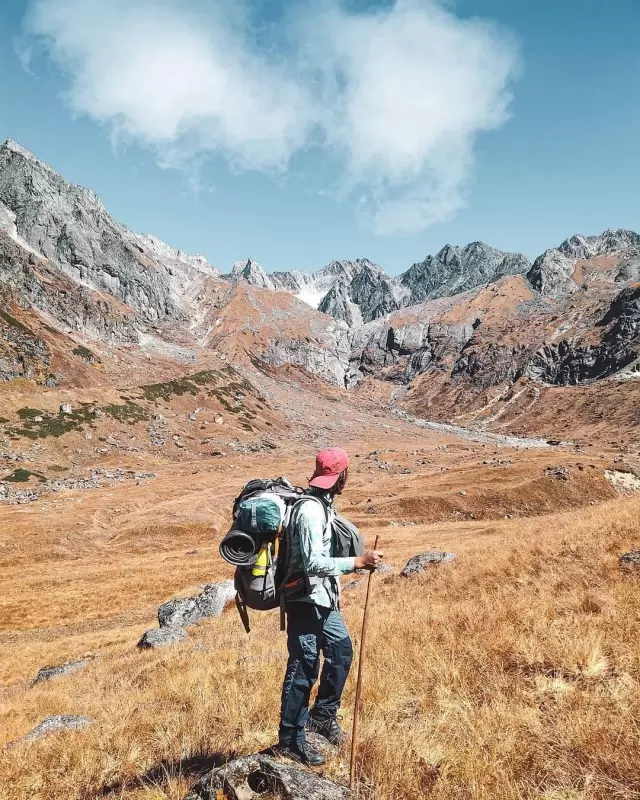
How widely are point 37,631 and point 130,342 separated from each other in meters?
129

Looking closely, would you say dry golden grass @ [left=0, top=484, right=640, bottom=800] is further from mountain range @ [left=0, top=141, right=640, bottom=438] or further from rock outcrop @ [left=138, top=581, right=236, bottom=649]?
mountain range @ [left=0, top=141, right=640, bottom=438]

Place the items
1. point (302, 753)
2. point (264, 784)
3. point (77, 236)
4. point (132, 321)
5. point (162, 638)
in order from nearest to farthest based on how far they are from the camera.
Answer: point (264, 784) < point (302, 753) < point (162, 638) < point (132, 321) < point (77, 236)

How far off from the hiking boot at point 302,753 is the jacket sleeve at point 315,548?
1588 millimetres

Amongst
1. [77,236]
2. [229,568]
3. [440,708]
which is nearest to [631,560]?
[440,708]

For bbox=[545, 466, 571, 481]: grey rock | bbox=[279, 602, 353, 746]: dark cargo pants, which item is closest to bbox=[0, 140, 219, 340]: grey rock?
bbox=[545, 466, 571, 481]: grey rock

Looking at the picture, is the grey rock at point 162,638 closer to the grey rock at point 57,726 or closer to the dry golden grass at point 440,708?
the dry golden grass at point 440,708

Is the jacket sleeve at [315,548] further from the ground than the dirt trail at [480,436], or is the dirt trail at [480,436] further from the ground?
the jacket sleeve at [315,548]

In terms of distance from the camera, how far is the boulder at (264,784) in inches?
135

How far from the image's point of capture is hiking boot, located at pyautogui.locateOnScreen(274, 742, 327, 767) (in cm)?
428

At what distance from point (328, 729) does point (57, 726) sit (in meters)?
4.99

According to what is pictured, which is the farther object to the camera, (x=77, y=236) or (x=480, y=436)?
(x=77, y=236)

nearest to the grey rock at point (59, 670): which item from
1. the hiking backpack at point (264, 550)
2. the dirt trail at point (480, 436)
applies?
the hiking backpack at point (264, 550)

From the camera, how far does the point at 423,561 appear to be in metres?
19.6

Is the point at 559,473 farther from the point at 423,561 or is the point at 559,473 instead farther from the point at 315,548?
the point at 315,548
